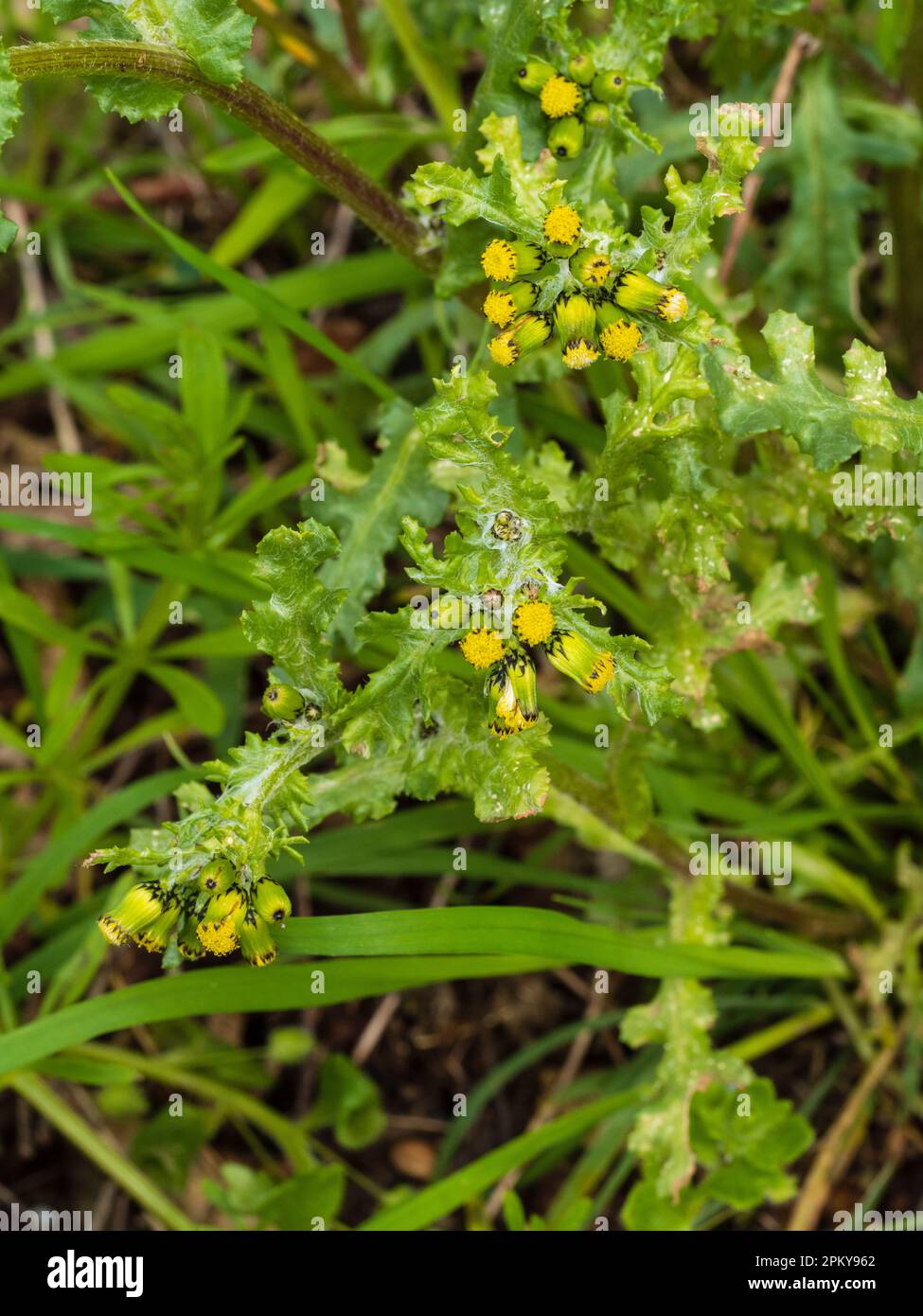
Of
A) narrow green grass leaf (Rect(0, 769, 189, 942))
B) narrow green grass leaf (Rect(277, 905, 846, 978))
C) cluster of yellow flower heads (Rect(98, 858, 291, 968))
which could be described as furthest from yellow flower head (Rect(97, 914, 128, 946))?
narrow green grass leaf (Rect(0, 769, 189, 942))

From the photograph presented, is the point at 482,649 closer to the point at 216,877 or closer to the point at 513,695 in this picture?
the point at 513,695

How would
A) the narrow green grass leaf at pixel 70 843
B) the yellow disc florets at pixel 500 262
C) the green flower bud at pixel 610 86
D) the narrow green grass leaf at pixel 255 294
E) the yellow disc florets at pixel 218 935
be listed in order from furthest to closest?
1. the narrow green grass leaf at pixel 70 843
2. the narrow green grass leaf at pixel 255 294
3. the green flower bud at pixel 610 86
4. the yellow disc florets at pixel 500 262
5. the yellow disc florets at pixel 218 935

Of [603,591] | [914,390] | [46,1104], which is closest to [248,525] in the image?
[603,591]

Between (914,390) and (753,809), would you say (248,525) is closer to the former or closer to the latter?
(753,809)

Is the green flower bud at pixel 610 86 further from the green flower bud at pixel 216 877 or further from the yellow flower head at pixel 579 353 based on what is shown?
the green flower bud at pixel 216 877

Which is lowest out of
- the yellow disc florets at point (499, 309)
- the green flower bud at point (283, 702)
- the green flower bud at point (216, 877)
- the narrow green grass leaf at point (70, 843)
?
the green flower bud at point (216, 877)

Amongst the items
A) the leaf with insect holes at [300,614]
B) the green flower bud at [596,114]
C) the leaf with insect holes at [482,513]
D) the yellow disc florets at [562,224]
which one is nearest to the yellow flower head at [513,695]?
the leaf with insect holes at [482,513]
